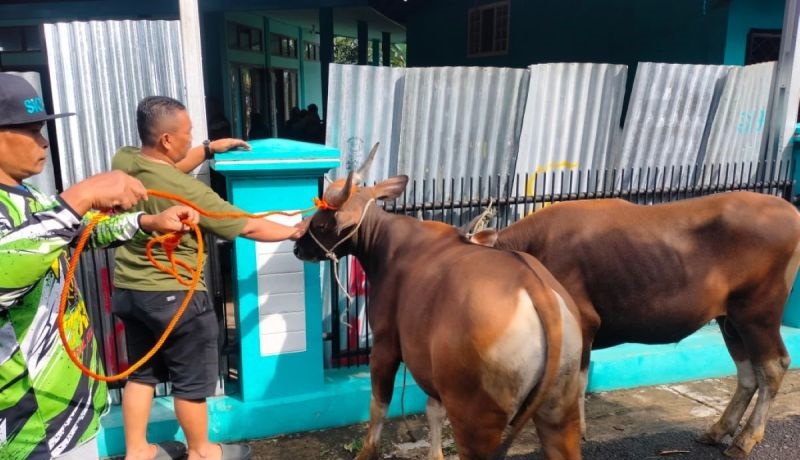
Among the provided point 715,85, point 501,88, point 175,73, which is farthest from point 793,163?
point 175,73

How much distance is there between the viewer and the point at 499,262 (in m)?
2.60

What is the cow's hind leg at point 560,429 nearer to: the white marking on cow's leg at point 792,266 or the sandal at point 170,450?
the white marking on cow's leg at point 792,266

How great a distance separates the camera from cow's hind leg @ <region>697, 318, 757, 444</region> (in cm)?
380

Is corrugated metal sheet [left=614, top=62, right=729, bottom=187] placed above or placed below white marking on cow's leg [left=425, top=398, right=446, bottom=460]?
above

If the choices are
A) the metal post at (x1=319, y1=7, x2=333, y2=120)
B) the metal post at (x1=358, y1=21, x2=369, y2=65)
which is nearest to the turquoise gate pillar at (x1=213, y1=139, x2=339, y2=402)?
the metal post at (x1=319, y1=7, x2=333, y2=120)

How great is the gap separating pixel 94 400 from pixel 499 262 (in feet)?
5.29

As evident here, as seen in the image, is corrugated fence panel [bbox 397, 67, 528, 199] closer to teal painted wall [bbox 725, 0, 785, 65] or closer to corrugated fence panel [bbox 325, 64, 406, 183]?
corrugated fence panel [bbox 325, 64, 406, 183]

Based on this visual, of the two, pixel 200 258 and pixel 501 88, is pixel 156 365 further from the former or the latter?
pixel 501 88

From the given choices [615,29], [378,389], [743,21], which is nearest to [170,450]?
[378,389]

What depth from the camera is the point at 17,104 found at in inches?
74.9

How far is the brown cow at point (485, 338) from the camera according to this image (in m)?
2.39

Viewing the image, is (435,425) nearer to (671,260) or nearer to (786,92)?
(671,260)

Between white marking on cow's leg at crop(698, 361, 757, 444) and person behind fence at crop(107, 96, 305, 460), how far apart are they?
279cm

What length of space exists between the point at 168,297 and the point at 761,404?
3.38 meters
